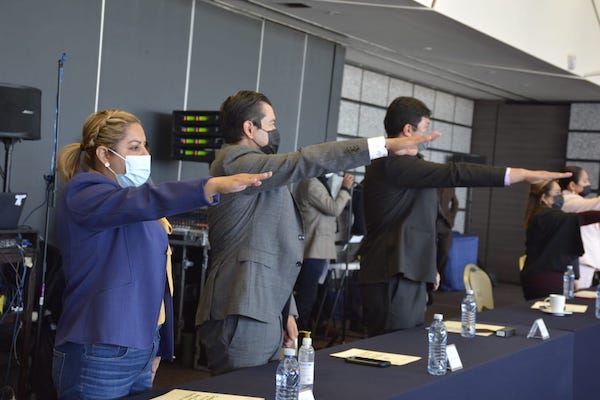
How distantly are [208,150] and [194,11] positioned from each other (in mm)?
1198

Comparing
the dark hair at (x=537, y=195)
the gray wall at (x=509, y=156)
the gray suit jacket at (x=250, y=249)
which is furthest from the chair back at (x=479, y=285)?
the gray wall at (x=509, y=156)

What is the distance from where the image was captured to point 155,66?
21.4 ft

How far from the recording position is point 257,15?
294 inches

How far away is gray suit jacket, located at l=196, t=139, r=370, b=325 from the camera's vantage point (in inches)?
104

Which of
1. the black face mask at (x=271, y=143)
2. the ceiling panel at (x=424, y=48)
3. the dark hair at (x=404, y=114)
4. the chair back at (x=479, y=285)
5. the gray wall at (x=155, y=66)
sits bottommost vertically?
the chair back at (x=479, y=285)

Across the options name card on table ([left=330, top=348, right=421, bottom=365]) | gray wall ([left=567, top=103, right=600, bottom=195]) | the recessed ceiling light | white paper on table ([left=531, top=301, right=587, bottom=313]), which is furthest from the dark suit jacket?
gray wall ([left=567, top=103, right=600, bottom=195])

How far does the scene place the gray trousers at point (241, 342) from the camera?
2.63m

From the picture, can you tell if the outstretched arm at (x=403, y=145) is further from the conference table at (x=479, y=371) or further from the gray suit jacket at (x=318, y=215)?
the gray suit jacket at (x=318, y=215)

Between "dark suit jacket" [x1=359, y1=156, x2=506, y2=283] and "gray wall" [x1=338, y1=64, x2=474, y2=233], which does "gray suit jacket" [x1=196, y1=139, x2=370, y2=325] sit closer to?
"dark suit jacket" [x1=359, y1=156, x2=506, y2=283]

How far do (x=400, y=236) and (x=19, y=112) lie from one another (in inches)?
94.2

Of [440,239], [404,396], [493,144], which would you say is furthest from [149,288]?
[493,144]

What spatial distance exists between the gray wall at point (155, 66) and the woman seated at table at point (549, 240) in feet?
9.74

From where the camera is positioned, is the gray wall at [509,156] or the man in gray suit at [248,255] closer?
the man in gray suit at [248,255]

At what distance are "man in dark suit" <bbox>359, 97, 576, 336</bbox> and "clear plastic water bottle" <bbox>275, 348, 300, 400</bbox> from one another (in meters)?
1.43
